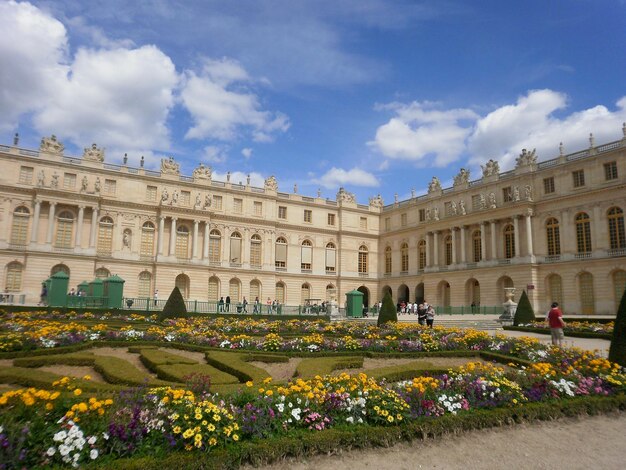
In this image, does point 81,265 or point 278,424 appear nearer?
point 278,424

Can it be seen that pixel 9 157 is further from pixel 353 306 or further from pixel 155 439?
pixel 155 439

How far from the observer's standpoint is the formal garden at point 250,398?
5.17m

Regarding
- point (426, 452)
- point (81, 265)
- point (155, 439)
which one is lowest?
point (426, 452)

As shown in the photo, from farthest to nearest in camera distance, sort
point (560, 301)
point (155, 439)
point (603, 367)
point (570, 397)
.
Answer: point (560, 301), point (603, 367), point (570, 397), point (155, 439)

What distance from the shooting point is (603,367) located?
31.8 feet

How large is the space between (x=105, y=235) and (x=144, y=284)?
6.35 metres

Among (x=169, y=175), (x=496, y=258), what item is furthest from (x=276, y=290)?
(x=496, y=258)

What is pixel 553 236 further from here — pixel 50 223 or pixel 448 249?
pixel 50 223

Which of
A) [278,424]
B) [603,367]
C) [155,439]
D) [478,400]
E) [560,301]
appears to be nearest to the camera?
[155,439]

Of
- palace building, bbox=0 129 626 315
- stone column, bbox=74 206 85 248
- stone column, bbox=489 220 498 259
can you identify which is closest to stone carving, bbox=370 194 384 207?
palace building, bbox=0 129 626 315

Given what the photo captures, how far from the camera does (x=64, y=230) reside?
42.4m

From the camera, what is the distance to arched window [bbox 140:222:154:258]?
1805 inches

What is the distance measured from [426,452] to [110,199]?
44.8 m

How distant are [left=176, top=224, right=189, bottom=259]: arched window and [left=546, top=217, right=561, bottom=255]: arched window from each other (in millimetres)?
36464
